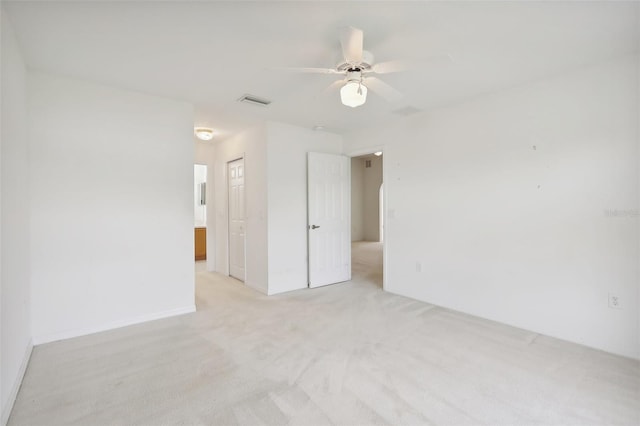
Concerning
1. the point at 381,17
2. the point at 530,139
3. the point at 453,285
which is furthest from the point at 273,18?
the point at 453,285

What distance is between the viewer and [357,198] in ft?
32.8

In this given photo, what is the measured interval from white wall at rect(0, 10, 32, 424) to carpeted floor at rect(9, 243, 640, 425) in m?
0.19

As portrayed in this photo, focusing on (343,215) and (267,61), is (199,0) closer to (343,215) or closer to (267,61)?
(267,61)

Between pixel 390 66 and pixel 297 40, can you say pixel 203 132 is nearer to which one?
pixel 297 40

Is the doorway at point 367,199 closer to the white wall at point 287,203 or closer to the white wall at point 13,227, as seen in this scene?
the white wall at point 287,203

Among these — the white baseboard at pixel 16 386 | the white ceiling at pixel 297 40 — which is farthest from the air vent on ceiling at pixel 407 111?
the white baseboard at pixel 16 386

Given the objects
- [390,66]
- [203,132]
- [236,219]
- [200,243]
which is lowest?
[200,243]

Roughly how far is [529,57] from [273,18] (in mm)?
1992

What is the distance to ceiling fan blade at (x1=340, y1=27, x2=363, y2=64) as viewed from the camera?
1726 millimetres

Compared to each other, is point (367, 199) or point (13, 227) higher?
point (367, 199)

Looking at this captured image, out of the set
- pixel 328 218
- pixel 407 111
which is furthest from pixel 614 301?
pixel 328 218

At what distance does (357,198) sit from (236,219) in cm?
563

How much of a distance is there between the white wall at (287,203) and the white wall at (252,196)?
0.11m

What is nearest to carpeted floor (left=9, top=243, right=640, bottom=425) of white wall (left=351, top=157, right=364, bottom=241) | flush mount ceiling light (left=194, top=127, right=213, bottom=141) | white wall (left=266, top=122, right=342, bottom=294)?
white wall (left=266, top=122, right=342, bottom=294)
